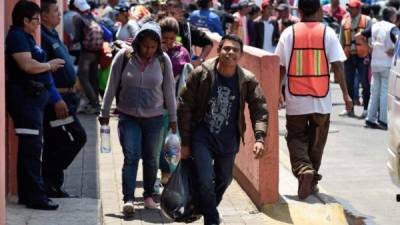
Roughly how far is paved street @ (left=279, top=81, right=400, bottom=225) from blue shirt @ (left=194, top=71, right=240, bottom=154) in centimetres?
192

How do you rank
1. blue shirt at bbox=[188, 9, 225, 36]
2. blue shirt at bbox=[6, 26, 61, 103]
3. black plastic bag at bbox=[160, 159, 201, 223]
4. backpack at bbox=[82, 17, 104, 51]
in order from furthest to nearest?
1. blue shirt at bbox=[188, 9, 225, 36]
2. backpack at bbox=[82, 17, 104, 51]
3. blue shirt at bbox=[6, 26, 61, 103]
4. black plastic bag at bbox=[160, 159, 201, 223]

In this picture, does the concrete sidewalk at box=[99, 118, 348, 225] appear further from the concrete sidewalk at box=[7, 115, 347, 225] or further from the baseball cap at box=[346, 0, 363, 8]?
the baseball cap at box=[346, 0, 363, 8]

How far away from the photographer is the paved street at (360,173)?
9.16m

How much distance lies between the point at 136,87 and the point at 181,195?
1.37 metres

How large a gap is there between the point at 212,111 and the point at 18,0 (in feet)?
7.95

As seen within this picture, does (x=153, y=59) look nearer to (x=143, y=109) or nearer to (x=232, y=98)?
(x=143, y=109)

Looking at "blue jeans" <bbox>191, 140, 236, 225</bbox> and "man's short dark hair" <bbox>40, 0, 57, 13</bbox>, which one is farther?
"man's short dark hair" <bbox>40, 0, 57, 13</bbox>

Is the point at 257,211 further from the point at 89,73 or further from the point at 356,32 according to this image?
the point at 356,32

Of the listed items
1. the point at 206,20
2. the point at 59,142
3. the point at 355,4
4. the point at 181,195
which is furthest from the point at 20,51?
the point at 355,4

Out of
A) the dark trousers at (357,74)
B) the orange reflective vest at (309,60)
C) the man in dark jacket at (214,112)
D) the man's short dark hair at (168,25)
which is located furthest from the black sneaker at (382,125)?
the man in dark jacket at (214,112)

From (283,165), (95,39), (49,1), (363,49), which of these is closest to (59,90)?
(49,1)

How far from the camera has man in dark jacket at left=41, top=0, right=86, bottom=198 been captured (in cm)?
891

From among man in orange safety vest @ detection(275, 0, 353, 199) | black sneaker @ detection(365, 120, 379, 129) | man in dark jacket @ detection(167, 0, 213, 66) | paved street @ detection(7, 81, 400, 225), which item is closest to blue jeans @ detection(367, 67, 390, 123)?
black sneaker @ detection(365, 120, 379, 129)

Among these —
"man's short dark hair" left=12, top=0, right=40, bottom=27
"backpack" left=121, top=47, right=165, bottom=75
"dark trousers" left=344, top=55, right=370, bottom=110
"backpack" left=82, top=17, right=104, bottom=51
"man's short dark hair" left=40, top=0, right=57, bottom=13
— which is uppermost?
"man's short dark hair" left=12, top=0, right=40, bottom=27
